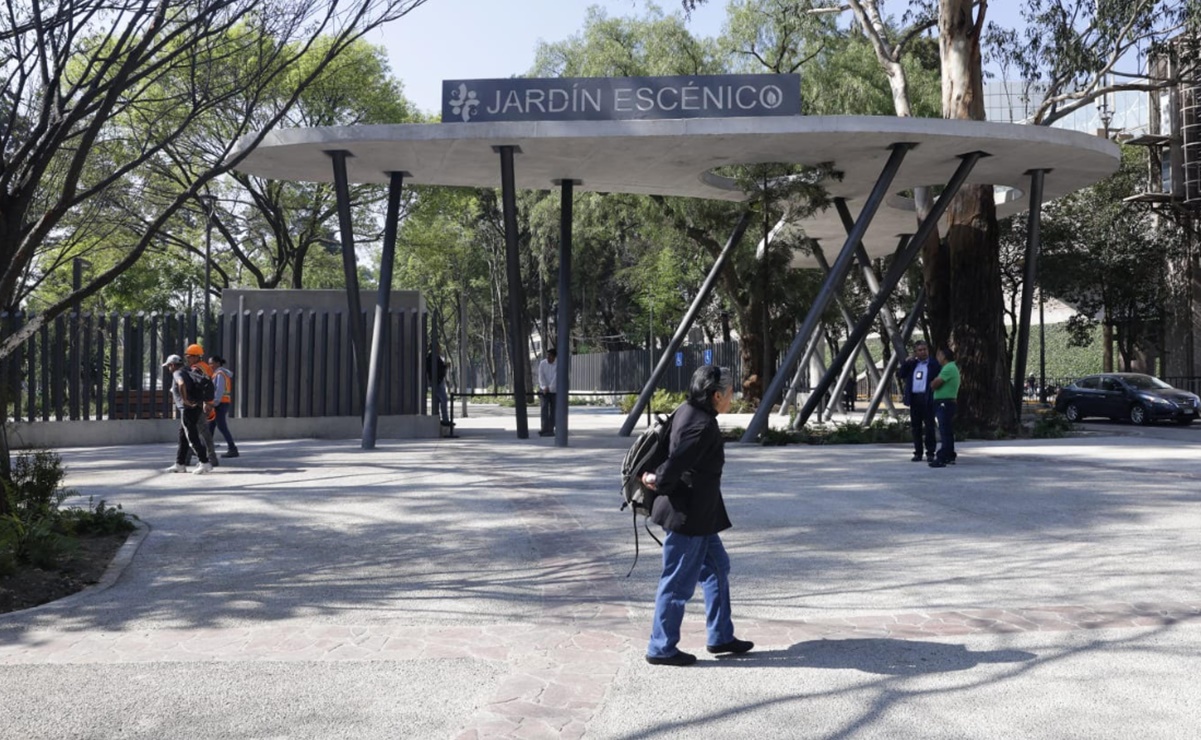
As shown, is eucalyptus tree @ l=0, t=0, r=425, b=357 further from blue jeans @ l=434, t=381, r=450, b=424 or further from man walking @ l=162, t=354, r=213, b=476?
blue jeans @ l=434, t=381, r=450, b=424

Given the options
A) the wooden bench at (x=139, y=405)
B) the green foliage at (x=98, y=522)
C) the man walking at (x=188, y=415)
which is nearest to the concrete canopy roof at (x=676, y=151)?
the man walking at (x=188, y=415)

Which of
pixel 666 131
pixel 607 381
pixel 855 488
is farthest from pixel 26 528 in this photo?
pixel 607 381

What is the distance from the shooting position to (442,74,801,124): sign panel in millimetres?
16203

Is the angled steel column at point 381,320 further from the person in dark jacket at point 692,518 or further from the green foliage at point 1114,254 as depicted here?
the green foliage at point 1114,254

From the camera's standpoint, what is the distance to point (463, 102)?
16.3 m

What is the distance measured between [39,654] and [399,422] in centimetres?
1384

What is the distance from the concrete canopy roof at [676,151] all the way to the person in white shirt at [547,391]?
342 cm

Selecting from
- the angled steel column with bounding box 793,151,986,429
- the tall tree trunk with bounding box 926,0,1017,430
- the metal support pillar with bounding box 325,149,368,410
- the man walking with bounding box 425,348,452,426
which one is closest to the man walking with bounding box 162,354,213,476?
the metal support pillar with bounding box 325,149,368,410

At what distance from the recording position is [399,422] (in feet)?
64.7

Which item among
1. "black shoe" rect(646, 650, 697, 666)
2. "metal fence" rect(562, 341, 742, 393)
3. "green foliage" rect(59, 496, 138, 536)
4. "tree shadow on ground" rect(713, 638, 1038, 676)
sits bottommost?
"tree shadow on ground" rect(713, 638, 1038, 676)

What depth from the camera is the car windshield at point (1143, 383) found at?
29.4 metres

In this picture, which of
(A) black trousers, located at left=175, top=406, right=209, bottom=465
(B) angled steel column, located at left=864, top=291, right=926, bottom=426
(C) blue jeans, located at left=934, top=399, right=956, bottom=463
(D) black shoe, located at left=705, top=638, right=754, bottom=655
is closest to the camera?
(D) black shoe, located at left=705, top=638, right=754, bottom=655

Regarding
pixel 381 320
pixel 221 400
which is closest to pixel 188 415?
pixel 221 400

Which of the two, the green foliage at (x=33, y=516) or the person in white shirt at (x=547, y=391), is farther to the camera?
the person in white shirt at (x=547, y=391)
